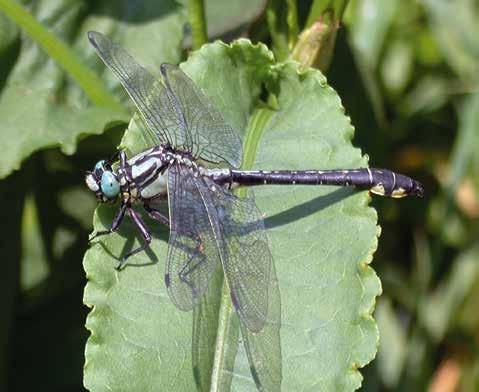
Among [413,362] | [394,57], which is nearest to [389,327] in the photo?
[413,362]

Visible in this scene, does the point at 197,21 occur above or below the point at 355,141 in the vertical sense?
above

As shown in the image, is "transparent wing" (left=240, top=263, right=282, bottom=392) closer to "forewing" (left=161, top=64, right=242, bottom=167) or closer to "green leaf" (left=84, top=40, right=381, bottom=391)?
"green leaf" (left=84, top=40, right=381, bottom=391)

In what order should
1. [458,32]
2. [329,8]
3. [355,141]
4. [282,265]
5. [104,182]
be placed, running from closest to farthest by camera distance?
[282,265] → [329,8] → [104,182] → [355,141] → [458,32]

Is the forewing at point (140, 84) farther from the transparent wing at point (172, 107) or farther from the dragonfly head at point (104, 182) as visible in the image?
the dragonfly head at point (104, 182)

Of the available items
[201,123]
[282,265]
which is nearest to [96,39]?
[201,123]

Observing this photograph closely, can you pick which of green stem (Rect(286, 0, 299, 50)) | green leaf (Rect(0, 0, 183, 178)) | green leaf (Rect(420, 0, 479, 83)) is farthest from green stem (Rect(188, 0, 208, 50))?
green leaf (Rect(420, 0, 479, 83))

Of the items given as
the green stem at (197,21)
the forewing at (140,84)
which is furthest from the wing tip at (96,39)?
the green stem at (197,21)

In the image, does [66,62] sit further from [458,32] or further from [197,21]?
[458,32]
